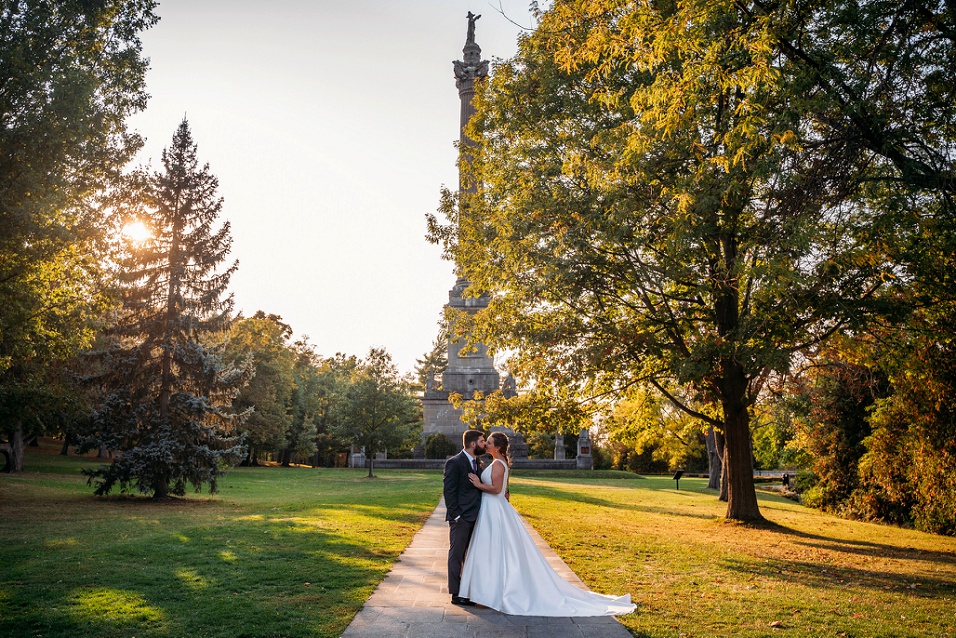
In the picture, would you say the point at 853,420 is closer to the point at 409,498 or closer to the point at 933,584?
the point at 933,584

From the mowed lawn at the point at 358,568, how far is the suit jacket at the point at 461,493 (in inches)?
58.8

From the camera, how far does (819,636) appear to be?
6508 mm

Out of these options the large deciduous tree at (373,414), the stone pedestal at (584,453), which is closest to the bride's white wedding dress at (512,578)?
the large deciduous tree at (373,414)

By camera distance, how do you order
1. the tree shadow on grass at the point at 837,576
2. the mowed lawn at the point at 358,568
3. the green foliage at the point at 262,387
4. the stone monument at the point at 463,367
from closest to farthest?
the mowed lawn at the point at 358,568 → the tree shadow on grass at the point at 837,576 → the stone monument at the point at 463,367 → the green foliage at the point at 262,387

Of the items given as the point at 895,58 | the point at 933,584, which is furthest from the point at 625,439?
the point at 895,58

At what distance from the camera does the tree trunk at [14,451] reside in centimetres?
2895

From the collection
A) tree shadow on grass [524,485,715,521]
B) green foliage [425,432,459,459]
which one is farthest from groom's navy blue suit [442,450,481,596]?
green foliage [425,432,459,459]

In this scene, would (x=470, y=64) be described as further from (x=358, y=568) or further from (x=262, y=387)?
(x=358, y=568)

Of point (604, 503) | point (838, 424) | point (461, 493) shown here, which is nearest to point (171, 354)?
point (604, 503)

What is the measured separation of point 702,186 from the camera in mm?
11180

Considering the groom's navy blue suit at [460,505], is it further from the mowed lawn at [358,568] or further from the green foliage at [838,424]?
the green foliage at [838,424]

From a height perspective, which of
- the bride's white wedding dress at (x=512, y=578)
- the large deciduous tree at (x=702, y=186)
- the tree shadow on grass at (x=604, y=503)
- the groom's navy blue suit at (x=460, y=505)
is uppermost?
the large deciduous tree at (x=702, y=186)

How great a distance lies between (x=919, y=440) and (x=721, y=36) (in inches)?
533

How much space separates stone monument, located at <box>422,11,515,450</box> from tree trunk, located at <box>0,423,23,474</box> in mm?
23204
